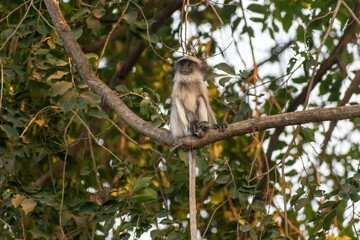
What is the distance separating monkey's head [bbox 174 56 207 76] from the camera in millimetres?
5750

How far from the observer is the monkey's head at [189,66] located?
575 cm

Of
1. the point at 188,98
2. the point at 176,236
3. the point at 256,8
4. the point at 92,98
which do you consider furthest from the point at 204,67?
the point at 176,236

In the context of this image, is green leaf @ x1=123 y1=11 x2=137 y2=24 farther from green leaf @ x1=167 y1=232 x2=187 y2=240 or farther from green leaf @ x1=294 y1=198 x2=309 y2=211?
green leaf @ x1=294 y1=198 x2=309 y2=211

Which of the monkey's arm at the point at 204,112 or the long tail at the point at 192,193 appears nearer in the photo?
the long tail at the point at 192,193

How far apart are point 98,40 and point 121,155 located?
1.08 m

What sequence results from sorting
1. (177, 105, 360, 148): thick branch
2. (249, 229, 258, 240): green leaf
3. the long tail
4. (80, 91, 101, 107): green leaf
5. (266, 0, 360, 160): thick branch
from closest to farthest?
(177, 105, 360, 148): thick branch < the long tail < (249, 229, 258, 240): green leaf < (80, 91, 101, 107): green leaf < (266, 0, 360, 160): thick branch

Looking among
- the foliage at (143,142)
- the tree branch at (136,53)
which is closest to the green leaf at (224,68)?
the foliage at (143,142)

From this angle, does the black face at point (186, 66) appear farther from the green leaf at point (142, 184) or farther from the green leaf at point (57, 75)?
the green leaf at point (142, 184)

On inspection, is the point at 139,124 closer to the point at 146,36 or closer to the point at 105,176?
the point at 146,36

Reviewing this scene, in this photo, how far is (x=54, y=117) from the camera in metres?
5.64

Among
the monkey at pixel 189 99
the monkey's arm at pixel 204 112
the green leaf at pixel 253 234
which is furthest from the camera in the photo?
the monkey's arm at pixel 204 112

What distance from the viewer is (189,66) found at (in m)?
5.77

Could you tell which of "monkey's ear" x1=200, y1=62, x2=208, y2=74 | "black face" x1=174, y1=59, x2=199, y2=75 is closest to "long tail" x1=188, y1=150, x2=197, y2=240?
"black face" x1=174, y1=59, x2=199, y2=75

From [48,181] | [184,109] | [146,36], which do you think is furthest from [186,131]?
[48,181]
